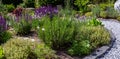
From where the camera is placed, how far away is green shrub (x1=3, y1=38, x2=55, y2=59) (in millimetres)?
5723

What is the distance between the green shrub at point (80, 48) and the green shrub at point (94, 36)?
0.34 metres

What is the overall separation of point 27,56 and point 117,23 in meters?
5.47

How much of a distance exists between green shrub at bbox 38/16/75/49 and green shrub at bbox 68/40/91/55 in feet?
0.67

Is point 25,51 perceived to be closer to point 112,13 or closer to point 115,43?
point 115,43

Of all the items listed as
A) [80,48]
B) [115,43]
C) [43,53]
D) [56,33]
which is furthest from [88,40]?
[43,53]

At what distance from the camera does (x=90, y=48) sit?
666 centimetres

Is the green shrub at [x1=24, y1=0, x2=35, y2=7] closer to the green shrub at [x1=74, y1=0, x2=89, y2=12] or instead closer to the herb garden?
the green shrub at [x1=74, y1=0, x2=89, y2=12]

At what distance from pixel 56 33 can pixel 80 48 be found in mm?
625

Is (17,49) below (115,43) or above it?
above

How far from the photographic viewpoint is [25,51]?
5805mm

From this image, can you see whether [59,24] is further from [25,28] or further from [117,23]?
[117,23]

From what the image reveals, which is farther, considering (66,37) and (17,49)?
(66,37)

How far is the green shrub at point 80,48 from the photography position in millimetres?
6391

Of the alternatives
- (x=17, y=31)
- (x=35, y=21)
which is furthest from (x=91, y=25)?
(x=17, y=31)
